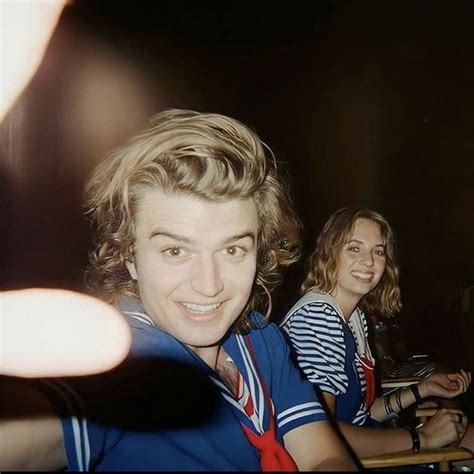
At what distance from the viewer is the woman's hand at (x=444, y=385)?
4.36 ft

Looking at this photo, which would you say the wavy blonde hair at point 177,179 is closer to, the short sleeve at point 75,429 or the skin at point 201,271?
the skin at point 201,271

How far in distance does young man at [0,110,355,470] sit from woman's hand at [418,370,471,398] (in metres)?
0.68

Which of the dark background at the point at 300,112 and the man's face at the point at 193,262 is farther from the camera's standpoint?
the dark background at the point at 300,112

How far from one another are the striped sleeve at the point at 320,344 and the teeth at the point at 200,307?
45 centimetres

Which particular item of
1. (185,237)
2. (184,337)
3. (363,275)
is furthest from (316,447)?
(363,275)

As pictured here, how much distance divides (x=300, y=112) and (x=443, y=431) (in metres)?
0.75

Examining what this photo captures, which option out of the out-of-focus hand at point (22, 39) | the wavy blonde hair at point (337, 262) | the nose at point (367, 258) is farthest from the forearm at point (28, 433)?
the nose at point (367, 258)

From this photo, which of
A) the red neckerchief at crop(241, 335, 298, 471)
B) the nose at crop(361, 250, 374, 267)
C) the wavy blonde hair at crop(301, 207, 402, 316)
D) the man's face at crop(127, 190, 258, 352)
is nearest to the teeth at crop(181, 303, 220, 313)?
the man's face at crop(127, 190, 258, 352)

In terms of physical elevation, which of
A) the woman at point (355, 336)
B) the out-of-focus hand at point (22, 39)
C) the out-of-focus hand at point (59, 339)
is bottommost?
the woman at point (355, 336)

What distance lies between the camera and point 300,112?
1.24m

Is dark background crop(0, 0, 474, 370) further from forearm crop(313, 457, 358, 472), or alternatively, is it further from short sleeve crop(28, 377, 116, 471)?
forearm crop(313, 457, 358, 472)

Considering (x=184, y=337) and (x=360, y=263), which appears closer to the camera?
(x=184, y=337)

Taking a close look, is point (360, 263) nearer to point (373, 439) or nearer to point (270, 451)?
point (373, 439)

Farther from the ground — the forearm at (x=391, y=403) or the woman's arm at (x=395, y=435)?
the woman's arm at (x=395, y=435)
